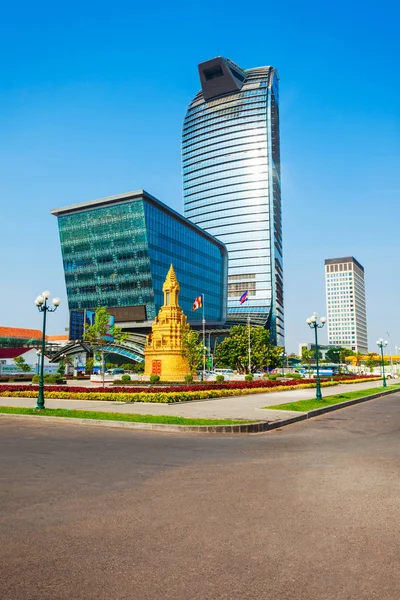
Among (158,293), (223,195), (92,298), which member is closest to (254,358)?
(158,293)

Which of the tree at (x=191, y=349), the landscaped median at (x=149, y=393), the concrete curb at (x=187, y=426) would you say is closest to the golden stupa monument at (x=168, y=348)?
the tree at (x=191, y=349)

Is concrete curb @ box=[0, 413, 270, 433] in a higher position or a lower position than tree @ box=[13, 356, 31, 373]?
lower

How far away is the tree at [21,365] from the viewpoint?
7000 centimetres

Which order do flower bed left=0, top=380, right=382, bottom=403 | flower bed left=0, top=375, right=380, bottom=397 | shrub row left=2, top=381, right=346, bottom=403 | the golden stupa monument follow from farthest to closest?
the golden stupa monument → flower bed left=0, top=375, right=380, bottom=397 → flower bed left=0, top=380, right=382, bottom=403 → shrub row left=2, top=381, right=346, bottom=403

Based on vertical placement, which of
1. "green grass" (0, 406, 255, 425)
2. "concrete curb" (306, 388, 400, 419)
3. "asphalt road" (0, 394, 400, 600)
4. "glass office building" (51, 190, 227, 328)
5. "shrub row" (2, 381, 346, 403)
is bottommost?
"concrete curb" (306, 388, 400, 419)

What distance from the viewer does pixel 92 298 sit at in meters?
114

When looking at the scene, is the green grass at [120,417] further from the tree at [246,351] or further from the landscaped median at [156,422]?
the tree at [246,351]

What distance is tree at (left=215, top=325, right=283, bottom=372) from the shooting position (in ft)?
257

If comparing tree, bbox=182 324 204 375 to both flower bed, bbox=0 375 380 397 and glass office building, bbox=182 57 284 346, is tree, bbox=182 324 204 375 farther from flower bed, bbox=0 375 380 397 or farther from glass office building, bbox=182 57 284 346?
glass office building, bbox=182 57 284 346

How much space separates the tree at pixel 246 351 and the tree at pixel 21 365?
111ft

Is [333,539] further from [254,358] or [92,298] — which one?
[92,298]

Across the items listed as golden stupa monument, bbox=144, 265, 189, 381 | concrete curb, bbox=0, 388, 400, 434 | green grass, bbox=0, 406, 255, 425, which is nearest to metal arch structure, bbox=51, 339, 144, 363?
golden stupa monument, bbox=144, 265, 189, 381

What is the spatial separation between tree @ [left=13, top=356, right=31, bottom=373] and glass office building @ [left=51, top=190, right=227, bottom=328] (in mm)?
34874

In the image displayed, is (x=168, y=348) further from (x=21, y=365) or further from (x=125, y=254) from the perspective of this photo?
(x=125, y=254)
